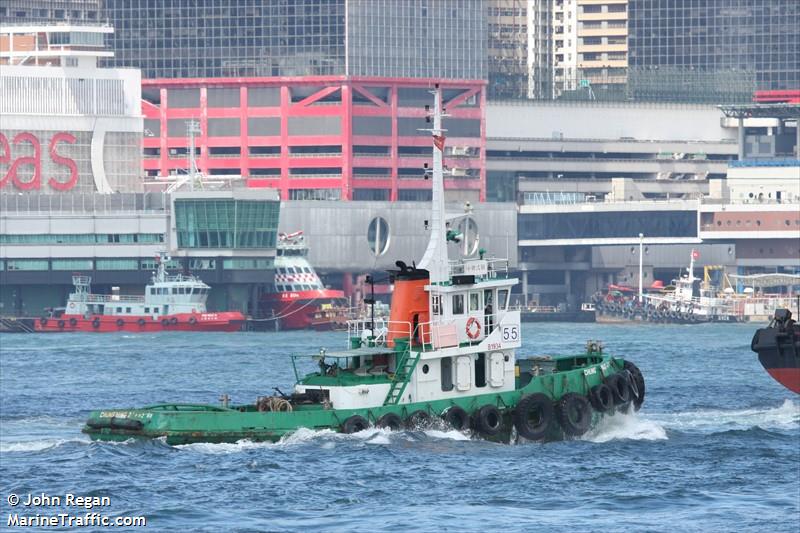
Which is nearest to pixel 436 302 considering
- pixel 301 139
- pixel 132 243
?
pixel 132 243

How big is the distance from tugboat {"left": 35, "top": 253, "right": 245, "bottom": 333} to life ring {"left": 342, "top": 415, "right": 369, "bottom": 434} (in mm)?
93624

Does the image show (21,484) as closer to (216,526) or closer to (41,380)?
(216,526)

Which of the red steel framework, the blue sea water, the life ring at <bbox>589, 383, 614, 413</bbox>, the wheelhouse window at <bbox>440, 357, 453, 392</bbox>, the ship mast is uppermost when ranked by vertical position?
the red steel framework

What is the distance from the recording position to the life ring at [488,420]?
58344 millimetres

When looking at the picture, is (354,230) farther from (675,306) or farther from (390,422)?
(390,422)

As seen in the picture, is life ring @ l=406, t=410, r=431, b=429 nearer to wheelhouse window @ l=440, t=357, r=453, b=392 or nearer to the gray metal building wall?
wheelhouse window @ l=440, t=357, r=453, b=392

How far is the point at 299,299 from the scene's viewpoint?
16138 cm

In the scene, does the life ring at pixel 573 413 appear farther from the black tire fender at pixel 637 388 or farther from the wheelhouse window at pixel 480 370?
the black tire fender at pixel 637 388

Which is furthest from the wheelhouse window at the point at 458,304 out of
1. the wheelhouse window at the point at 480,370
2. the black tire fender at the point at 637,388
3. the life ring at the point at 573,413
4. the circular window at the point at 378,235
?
the circular window at the point at 378,235

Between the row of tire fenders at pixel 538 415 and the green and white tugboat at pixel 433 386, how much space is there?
3 cm

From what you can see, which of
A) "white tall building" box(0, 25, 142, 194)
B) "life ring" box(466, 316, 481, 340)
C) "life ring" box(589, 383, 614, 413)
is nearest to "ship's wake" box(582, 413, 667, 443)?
"life ring" box(589, 383, 614, 413)

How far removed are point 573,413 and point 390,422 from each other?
18.9 feet

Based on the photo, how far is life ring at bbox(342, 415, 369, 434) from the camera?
56.8 m

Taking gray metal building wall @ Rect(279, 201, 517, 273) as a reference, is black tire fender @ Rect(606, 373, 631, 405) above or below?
below
